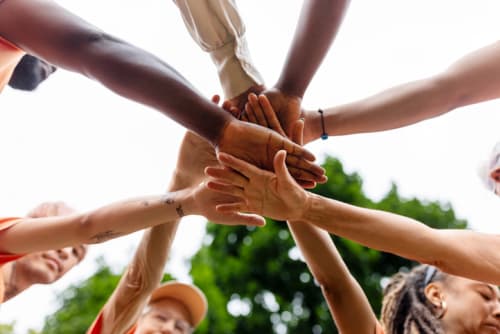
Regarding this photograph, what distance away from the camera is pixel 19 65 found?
246 cm

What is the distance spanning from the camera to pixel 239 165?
1978 millimetres

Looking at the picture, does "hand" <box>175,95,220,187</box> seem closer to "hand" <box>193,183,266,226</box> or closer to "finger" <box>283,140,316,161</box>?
"hand" <box>193,183,266,226</box>

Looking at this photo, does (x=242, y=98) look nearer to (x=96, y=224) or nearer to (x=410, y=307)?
(x=96, y=224)

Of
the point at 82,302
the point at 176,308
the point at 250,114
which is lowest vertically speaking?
the point at 176,308

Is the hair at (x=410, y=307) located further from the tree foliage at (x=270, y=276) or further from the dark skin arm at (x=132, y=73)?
the tree foliage at (x=270, y=276)

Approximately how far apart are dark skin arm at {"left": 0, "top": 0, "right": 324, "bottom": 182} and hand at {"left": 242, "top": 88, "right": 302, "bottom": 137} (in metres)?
0.23

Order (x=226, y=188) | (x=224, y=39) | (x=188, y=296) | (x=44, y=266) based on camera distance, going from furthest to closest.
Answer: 1. (x=188, y=296)
2. (x=44, y=266)
3. (x=224, y=39)
4. (x=226, y=188)

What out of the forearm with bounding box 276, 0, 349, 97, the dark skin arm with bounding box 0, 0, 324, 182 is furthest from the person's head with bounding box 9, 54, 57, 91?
the forearm with bounding box 276, 0, 349, 97

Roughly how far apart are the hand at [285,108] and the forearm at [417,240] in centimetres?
47

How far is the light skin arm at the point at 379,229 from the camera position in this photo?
1819mm

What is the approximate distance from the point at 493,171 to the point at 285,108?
2.92ft

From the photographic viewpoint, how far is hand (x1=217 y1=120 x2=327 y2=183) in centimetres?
202

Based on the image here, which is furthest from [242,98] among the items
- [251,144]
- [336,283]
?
[336,283]

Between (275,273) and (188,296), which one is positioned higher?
(275,273)
